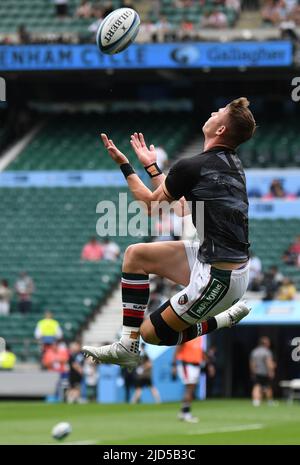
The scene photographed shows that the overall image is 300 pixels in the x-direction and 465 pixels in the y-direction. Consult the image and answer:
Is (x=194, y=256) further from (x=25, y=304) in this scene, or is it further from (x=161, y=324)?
(x=25, y=304)

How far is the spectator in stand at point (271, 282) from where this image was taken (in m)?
27.3

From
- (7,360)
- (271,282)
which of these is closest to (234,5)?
(271,282)

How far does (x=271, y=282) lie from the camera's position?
→ 2762 cm

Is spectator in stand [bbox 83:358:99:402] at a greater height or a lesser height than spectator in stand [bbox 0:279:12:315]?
lesser

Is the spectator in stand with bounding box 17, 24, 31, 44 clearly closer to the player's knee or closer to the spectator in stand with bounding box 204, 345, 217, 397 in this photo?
the spectator in stand with bounding box 204, 345, 217, 397

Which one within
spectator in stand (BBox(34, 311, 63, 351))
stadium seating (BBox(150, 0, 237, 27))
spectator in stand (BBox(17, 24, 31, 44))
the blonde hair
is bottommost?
spectator in stand (BBox(34, 311, 63, 351))

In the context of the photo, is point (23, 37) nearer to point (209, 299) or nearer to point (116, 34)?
point (116, 34)

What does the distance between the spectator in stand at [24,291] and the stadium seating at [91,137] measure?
6498 millimetres

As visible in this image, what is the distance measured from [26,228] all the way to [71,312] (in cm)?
474

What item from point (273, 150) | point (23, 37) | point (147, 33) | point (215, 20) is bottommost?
point (273, 150)

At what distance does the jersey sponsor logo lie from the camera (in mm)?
9688

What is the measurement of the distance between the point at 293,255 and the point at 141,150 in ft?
64.7

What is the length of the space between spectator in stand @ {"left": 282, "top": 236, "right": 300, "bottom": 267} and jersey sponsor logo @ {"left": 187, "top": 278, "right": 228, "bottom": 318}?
19687 mm

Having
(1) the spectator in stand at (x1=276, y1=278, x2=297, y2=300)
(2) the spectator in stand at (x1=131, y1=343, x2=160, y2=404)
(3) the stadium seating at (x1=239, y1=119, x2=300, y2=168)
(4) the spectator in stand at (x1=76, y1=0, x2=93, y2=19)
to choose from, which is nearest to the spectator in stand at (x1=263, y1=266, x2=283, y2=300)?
(1) the spectator in stand at (x1=276, y1=278, x2=297, y2=300)
